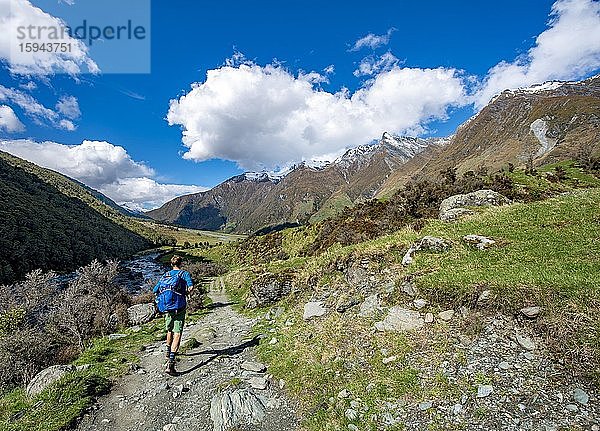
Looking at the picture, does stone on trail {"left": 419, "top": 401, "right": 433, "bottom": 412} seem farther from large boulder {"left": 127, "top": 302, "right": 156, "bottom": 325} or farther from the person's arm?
large boulder {"left": 127, "top": 302, "right": 156, "bottom": 325}

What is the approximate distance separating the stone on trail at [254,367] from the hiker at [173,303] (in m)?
2.36

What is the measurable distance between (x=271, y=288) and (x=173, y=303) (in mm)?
9886

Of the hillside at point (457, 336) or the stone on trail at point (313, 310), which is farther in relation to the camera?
the stone on trail at point (313, 310)

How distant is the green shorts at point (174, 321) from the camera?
10945mm

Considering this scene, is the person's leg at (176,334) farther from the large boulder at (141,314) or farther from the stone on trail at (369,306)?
the large boulder at (141,314)

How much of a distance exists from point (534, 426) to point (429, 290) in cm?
527

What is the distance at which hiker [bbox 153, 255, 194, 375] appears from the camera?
1070 cm

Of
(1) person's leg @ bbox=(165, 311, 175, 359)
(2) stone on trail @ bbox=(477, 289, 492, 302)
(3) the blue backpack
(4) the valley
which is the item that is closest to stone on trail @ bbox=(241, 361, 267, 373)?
(4) the valley

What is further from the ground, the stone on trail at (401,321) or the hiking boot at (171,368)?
the stone on trail at (401,321)

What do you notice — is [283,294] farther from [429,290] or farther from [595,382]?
[595,382]

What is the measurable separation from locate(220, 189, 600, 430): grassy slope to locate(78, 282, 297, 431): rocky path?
76cm

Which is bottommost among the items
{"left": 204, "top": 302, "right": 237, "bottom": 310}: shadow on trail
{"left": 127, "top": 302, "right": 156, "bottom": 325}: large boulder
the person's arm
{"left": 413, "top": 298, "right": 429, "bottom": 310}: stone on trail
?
{"left": 204, "top": 302, "right": 237, "bottom": 310}: shadow on trail

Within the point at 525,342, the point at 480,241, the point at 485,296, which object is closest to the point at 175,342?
the point at 485,296

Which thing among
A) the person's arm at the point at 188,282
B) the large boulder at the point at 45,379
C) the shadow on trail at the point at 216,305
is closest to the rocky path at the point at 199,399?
the large boulder at the point at 45,379
